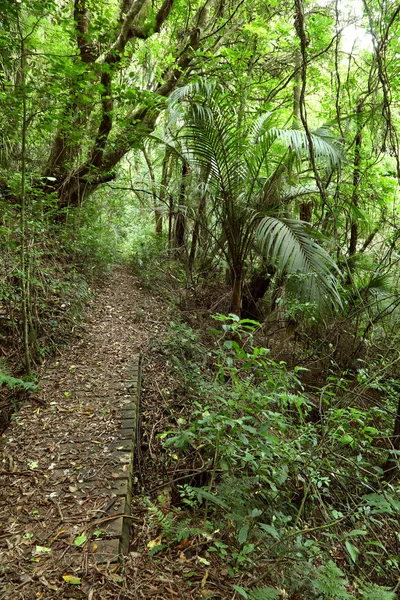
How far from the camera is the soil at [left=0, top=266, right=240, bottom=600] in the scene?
1.63 m

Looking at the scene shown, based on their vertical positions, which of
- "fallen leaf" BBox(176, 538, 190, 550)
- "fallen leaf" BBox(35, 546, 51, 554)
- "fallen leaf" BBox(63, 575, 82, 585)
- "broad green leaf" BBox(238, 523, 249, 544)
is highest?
"broad green leaf" BBox(238, 523, 249, 544)

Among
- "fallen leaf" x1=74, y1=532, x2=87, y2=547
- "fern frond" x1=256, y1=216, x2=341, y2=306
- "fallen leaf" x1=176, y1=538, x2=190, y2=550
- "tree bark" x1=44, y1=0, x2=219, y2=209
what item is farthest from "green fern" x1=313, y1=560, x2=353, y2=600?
"tree bark" x1=44, y1=0, x2=219, y2=209

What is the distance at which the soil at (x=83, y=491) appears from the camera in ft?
5.35

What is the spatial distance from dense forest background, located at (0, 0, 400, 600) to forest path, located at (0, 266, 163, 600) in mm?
349

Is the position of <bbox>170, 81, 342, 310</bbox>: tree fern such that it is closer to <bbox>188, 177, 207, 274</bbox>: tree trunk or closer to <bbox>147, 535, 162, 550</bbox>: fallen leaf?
<bbox>188, 177, 207, 274</bbox>: tree trunk

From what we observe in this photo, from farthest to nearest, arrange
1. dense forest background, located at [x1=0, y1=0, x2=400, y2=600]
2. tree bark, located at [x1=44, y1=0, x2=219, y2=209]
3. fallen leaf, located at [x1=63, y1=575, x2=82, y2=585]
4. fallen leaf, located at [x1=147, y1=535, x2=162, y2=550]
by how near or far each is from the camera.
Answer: tree bark, located at [x1=44, y1=0, x2=219, y2=209]
dense forest background, located at [x1=0, y1=0, x2=400, y2=600]
fallen leaf, located at [x1=147, y1=535, x2=162, y2=550]
fallen leaf, located at [x1=63, y1=575, x2=82, y2=585]

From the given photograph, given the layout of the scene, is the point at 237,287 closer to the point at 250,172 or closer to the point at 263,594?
the point at 250,172

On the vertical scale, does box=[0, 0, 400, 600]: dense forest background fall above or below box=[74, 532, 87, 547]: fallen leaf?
above

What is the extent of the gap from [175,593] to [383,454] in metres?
2.50

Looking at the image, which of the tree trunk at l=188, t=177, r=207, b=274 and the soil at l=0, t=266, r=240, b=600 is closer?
the soil at l=0, t=266, r=240, b=600

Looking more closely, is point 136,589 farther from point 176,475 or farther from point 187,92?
point 187,92

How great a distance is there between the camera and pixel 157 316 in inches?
217

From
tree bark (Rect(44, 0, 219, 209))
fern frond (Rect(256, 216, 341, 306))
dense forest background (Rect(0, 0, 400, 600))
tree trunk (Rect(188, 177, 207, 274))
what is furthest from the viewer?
tree trunk (Rect(188, 177, 207, 274))

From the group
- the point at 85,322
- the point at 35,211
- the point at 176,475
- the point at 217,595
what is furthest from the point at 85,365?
the point at 217,595
